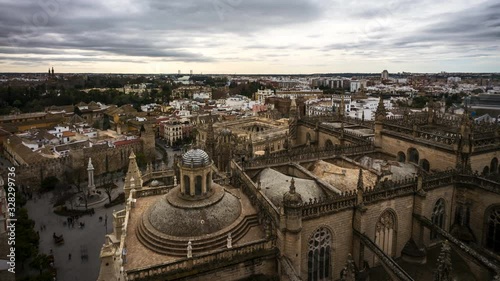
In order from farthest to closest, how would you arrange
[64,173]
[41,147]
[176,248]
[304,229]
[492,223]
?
[41,147]
[64,173]
[492,223]
[304,229]
[176,248]

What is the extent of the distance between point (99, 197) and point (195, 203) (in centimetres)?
3900

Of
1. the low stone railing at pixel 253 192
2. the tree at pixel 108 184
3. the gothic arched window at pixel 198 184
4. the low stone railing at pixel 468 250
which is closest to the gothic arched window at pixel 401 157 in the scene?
the low stone railing at pixel 468 250

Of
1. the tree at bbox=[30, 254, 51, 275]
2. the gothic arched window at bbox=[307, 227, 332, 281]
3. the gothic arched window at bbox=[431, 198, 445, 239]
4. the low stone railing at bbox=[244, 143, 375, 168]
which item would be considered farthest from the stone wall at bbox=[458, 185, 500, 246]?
the tree at bbox=[30, 254, 51, 275]

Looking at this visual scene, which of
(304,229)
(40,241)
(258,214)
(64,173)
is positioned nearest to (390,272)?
(304,229)

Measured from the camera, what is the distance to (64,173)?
57.2 meters

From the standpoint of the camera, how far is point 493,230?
21.1 m

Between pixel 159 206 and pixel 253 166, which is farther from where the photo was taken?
pixel 253 166

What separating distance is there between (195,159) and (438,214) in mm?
15628

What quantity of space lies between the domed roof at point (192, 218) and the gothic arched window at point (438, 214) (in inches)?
495

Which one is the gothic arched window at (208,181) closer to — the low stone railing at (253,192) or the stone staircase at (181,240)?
the stone staircase at (181,240)

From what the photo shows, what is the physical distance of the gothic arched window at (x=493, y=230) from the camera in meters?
20.8

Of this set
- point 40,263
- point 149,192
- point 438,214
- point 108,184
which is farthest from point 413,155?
point 108,184

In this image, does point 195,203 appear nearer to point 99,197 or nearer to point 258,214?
point 258,214

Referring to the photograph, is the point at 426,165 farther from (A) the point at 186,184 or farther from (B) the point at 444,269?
(A) the point at 186,184
